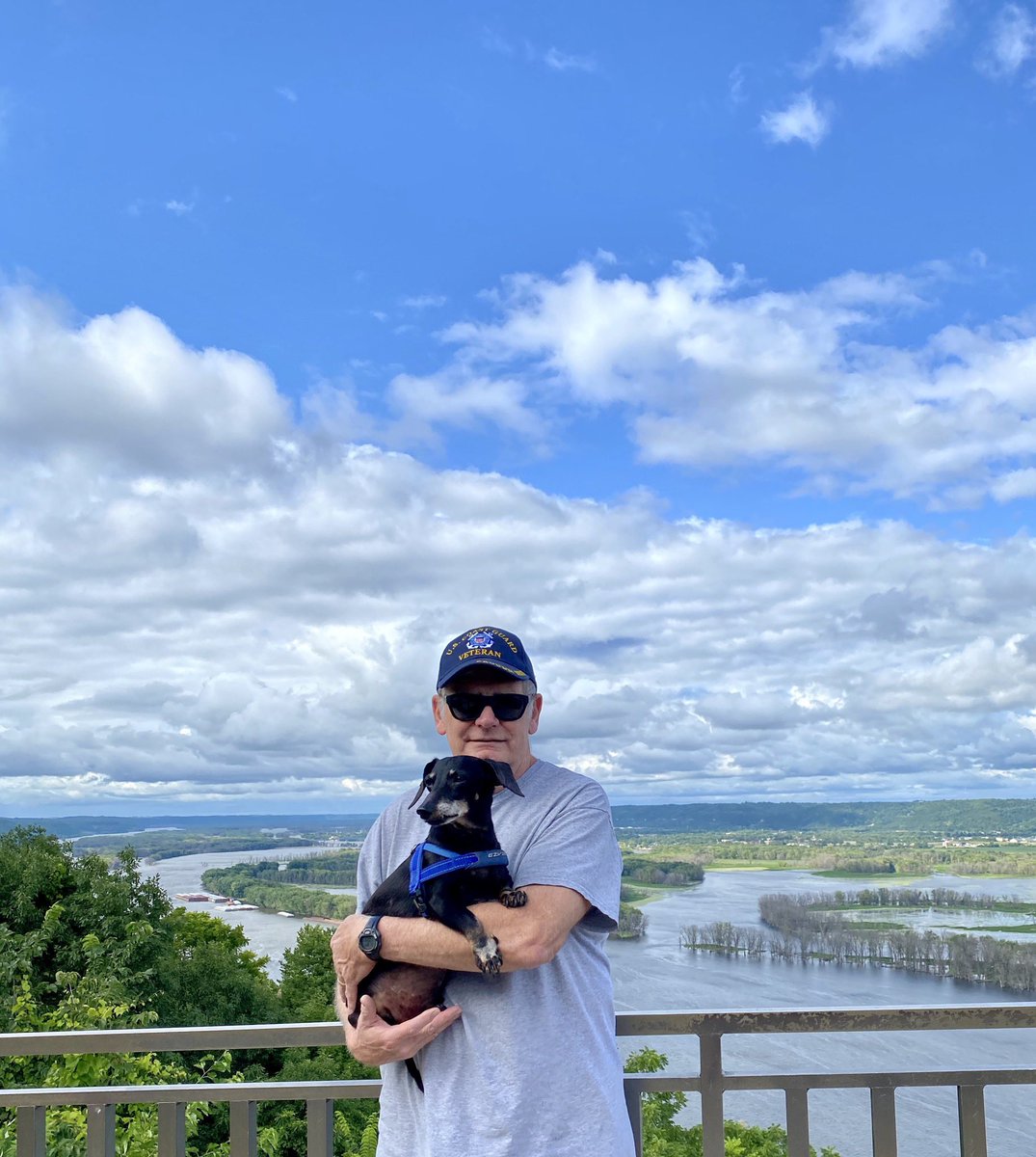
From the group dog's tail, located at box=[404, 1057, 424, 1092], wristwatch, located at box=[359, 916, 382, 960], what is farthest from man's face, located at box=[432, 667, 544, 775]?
dog's tail, located at box=[404, 1057, 424, 1092]

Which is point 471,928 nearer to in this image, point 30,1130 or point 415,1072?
point 415,1072

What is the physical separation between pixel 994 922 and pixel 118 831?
27386 mm

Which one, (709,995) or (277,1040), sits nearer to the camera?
(277,1040)

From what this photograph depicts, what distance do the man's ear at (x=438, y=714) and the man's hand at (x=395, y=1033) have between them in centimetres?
53

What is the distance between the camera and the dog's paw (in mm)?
1639

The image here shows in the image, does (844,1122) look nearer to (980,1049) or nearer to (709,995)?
(709,995)

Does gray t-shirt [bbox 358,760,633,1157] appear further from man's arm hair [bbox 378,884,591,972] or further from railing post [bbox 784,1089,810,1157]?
railing post [bbox 784,1089,810,1157]

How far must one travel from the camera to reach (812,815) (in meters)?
32.6

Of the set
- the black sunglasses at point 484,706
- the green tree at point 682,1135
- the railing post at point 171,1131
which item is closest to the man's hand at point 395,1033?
the black sunglasses at point 484,706

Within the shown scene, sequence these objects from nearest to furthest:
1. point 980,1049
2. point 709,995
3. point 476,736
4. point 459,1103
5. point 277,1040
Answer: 1. point 459,1103
2. point 476,736
3. point 277,1040
4. point 709,995
5. point 980,1049

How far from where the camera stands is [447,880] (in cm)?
172

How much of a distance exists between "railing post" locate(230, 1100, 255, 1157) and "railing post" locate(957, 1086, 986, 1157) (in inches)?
65.5

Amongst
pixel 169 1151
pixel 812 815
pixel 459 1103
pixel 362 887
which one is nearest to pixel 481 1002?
pixel 459 1103

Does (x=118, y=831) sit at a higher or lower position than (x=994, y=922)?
higher
